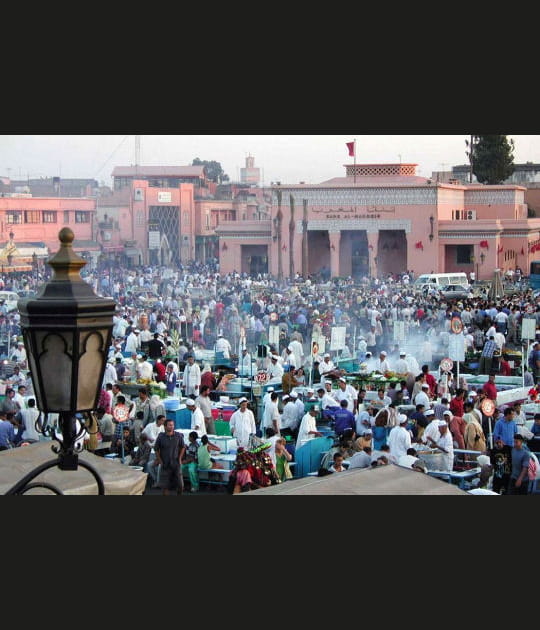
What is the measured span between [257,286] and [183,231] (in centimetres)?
1482

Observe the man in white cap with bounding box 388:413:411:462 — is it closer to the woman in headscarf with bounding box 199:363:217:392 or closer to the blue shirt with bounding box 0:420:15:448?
the blue shirt with bounding box 0:420:15:448

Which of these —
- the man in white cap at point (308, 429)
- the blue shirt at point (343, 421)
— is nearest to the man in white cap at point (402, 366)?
the blue shirt at point (343, 421)

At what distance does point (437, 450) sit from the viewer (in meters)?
8.97

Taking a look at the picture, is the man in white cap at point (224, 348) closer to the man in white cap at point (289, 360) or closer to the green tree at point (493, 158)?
the man in white cap at point (289, 360)

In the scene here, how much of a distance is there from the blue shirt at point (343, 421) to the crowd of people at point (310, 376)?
12mm

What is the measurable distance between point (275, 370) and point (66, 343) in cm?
1081

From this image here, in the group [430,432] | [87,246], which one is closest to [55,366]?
[430,432]

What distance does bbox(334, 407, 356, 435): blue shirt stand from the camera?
9.91 metres

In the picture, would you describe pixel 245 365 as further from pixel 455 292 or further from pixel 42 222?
pixel 42 222

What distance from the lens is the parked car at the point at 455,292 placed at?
25.9 metres

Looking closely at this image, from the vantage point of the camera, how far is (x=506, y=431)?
29.3ft

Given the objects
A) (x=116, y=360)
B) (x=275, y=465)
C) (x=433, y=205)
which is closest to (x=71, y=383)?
(x=275, y=465)

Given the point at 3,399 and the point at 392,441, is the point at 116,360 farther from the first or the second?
the point at 392,441

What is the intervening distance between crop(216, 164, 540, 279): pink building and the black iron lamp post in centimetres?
3025
